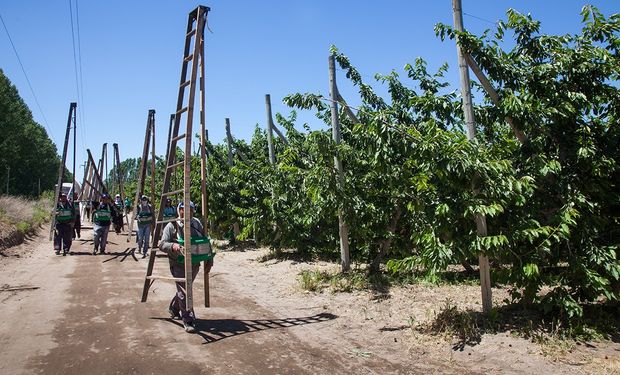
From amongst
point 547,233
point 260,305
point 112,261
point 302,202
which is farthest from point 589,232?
point 112,261

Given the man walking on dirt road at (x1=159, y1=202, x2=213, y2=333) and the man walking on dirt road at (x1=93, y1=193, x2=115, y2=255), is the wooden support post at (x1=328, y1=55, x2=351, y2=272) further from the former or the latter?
the man walking on dirt road at (x1=93, y1=193, x2=115, y2=255)

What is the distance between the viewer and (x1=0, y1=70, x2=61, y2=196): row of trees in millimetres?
43844

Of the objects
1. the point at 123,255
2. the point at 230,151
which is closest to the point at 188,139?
the point at 123,255

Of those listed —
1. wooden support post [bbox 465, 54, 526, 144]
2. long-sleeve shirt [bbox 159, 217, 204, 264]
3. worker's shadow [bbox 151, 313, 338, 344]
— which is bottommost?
worker's shadow [bbox 151, 313, 338, 344]

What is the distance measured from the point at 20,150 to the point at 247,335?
51.3 m

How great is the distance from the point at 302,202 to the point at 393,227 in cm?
257

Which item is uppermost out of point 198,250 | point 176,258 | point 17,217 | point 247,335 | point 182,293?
point 17,217

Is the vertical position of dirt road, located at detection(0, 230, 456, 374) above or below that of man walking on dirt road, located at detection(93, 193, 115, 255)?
below

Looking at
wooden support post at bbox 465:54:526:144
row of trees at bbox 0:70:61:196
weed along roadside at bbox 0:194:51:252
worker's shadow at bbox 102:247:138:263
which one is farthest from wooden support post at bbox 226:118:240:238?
row of trees at bbox 0:70:61:196

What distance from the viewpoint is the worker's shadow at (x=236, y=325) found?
6012 millimetres

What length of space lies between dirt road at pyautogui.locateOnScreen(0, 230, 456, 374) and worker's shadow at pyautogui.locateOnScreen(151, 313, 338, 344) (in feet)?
0.04

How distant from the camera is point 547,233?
17.4ft

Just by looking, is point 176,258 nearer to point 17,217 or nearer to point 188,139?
point 188,139

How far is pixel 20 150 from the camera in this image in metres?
47.4
